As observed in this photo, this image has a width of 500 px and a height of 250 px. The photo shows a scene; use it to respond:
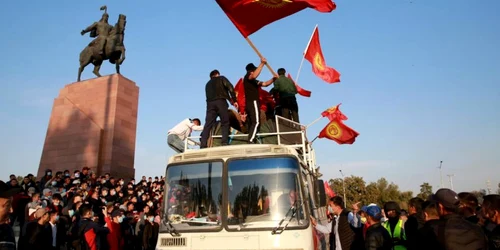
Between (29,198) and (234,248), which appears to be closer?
(234,248)

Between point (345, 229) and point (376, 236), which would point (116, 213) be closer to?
point (345, 229)

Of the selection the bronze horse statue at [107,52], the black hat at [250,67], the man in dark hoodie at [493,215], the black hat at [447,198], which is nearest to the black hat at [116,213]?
the black hat at [250,67]

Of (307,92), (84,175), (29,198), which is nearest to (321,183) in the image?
(307,92)

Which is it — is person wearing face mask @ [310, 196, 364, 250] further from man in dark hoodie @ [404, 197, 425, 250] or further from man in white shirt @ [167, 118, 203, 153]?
man in white shirt @ [167, 118, 203, 153]

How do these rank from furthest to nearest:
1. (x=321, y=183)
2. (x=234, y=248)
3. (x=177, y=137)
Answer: (x=177, y=137)
(x=321, y=183)
(x=234, y=248)

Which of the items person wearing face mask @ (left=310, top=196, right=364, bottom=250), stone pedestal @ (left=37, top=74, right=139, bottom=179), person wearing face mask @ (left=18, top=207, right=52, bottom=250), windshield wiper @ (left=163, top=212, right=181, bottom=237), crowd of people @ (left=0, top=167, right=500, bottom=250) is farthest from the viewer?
stone pedestal @ (left=37, top=74, right=139, bottom=179)

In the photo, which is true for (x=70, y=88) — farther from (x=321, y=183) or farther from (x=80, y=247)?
(x=321, y=183)

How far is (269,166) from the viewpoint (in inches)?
210

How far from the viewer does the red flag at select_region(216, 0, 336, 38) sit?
8.79 metres

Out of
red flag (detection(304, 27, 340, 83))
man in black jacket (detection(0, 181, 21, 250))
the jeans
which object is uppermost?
red flag (detection(304, 27, 340, 83))

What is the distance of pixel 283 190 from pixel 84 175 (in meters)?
12.2

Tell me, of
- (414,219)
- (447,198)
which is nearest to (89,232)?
(414,219)

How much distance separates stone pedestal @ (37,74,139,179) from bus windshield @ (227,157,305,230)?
44.9 ft

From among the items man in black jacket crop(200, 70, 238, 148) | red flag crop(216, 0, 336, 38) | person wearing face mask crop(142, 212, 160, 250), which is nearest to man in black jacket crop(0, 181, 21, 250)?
man in black jacket crop(200, 70, 238, 148)
